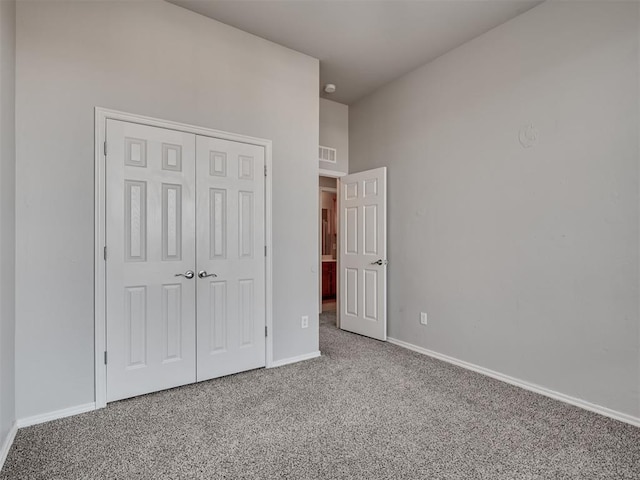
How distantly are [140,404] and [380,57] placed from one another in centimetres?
369

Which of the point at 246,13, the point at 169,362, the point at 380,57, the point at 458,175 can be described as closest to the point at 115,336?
the point at 169,362

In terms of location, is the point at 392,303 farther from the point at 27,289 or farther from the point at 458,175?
the point at 27,289

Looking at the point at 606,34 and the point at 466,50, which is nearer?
the point at 606,34

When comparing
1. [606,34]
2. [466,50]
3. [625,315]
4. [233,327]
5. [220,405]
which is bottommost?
[220,405]

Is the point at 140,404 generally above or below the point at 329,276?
below

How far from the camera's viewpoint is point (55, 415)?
2.19 m

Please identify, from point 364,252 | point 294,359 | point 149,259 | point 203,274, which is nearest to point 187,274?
point 203,274

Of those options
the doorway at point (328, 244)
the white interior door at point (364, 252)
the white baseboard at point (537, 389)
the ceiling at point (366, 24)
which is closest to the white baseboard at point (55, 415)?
the white interior door at point (364, 252)

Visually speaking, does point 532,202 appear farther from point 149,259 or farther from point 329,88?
point 149,259

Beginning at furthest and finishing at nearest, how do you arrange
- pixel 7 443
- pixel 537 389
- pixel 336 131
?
pixel 336 131
pixel 537 389
pixel 7 443

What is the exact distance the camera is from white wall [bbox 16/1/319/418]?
2.12m

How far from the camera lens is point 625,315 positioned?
221 cm

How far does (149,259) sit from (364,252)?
2459 mm

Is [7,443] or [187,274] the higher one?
[187,274]
